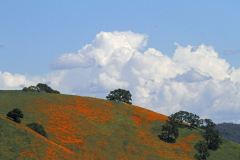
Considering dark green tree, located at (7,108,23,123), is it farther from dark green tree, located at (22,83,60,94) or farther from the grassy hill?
dark green tree, located at (22,83,60,94)

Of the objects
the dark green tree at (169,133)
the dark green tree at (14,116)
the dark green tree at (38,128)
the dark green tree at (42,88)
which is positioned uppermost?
the dark green tree at (42,88)

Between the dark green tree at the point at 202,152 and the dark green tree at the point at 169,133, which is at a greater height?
the dark green tree at the point at 169,133

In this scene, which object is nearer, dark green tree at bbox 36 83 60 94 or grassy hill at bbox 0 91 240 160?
grassy hill at bbox 0 91 240 160

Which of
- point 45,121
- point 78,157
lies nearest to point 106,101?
point 45,121

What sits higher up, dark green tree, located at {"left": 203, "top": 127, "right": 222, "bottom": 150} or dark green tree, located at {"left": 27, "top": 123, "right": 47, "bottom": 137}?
dark green tree, located at {"left": 203, "top": 127, "right": 222, "bottom": 150}

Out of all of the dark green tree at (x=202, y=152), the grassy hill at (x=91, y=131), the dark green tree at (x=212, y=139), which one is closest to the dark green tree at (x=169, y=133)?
the grassy hill at (x=91, y=131)

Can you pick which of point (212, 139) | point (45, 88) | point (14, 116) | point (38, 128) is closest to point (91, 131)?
point (38, 128)

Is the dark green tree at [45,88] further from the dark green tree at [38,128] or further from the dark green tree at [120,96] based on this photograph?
the dark green tree at [38,128]

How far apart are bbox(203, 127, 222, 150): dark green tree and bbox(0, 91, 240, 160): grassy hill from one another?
155 cm

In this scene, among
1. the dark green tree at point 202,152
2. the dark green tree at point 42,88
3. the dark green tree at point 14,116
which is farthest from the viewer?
the dark green tree at point 42,88

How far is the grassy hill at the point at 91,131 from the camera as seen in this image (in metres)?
89.9

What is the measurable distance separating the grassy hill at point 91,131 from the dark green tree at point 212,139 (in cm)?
155

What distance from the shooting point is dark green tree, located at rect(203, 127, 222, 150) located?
397 feet

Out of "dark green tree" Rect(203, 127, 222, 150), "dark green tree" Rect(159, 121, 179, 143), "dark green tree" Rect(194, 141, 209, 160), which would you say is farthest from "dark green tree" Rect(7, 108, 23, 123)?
"dark green tree" Rect(203, 127, 222, 150)
